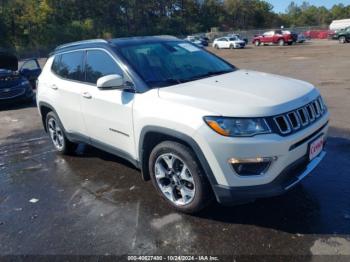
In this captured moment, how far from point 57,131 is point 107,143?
1.77 metres

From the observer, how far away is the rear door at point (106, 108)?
4.16m

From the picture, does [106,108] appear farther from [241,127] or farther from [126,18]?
[126,18]

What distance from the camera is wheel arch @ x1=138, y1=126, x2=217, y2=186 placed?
3.39 meters

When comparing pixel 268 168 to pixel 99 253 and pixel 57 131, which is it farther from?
pixel 57 131

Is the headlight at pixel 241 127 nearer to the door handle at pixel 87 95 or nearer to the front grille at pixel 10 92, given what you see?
the door handle at pixel 87 95

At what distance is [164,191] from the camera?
13.2 feet

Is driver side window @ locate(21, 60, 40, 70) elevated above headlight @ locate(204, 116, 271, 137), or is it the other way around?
headlight @ locate(204, 116, 271, 137)

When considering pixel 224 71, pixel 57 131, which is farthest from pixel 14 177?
pixel 224 71

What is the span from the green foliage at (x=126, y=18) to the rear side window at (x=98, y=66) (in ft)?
197

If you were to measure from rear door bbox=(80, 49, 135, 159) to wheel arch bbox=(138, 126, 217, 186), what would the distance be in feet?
0.71

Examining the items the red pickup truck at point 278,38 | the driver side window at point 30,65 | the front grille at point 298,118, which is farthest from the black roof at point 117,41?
the red pickup truck at point 278,38

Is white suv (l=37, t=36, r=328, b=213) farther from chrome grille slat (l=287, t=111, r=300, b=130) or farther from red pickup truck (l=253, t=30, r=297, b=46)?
red pickup truck (l=253, t=30, r=297, b=46)

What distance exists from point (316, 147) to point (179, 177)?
1387mm

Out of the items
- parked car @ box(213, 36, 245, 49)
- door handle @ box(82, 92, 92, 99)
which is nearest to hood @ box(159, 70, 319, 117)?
door handle @ box(82, 92, 92, 99)
